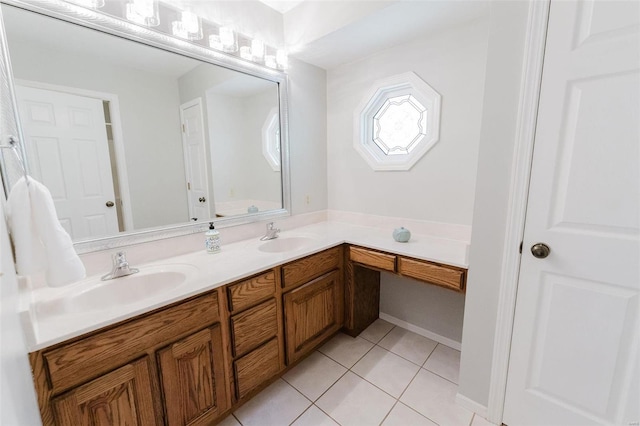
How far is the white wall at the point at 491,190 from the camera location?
43.9 inches

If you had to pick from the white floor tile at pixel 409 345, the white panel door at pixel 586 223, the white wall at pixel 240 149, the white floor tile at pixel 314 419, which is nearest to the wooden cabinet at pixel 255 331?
the white floor tile at pixel 314 419

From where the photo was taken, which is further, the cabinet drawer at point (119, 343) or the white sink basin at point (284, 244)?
the white sink basin at point (284, 244)

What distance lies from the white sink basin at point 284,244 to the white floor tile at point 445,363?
1190 millimetres

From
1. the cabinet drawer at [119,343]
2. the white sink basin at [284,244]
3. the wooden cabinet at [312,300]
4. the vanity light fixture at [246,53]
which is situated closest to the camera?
the cabinet drawer at [119,343]

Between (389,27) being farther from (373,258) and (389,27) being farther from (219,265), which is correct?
(219,265)

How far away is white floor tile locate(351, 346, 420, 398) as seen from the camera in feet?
5.35

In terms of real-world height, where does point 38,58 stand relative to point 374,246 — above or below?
above

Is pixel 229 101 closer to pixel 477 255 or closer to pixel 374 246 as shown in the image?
pixel 374 246

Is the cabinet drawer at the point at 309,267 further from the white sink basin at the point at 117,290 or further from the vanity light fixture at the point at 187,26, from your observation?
the vanity light fixture at the point at 187,26

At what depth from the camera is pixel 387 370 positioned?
1.75 metres

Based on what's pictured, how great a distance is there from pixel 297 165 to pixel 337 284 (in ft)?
3.38

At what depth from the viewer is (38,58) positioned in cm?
114

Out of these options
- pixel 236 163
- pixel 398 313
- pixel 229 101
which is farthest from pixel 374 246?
pixel 229 101

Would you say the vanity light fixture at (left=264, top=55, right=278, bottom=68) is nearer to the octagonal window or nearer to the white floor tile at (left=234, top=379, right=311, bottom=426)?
the octagonal window
